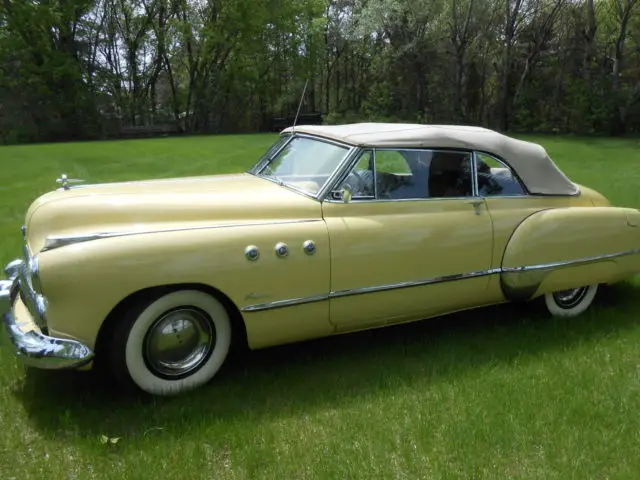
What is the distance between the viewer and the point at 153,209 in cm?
330

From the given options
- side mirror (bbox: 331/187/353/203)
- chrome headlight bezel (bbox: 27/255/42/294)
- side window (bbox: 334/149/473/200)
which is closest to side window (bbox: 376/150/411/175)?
side window (bbox: 334/149/473/200)

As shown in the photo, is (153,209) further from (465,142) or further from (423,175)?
(465,142)

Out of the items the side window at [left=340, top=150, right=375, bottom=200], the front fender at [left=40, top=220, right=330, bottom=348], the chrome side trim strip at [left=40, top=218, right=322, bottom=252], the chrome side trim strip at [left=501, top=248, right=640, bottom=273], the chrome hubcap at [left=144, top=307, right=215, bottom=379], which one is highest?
the side window at [left=340, top=150, right=375, bottom=200]

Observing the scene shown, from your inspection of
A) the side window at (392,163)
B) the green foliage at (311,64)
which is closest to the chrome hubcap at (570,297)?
the side window at (392,163)

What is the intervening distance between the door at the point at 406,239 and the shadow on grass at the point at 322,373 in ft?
0.97

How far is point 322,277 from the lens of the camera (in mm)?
3314

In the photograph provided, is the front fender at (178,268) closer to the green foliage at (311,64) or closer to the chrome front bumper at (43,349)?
the chrome front bumper at (43,349)

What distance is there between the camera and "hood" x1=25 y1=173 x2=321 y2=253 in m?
3.21

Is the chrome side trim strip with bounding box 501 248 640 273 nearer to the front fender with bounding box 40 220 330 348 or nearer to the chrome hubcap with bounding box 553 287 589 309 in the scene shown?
the chrome hubcap with bounding box 553 287 589 309

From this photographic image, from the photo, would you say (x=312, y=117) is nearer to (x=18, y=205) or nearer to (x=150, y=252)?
(x=18, y=205)

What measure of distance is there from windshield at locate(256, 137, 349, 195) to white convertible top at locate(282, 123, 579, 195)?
0.29 ft

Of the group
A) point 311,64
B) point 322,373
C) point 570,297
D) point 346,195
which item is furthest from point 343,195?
point 311,64

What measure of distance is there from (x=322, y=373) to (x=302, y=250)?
809mm

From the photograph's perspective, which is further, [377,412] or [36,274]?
[377,412]
